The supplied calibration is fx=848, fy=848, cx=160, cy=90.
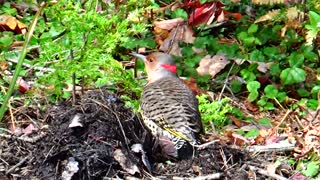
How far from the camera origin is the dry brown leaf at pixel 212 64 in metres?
8.80

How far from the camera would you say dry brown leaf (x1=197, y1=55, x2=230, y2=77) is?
8.80 meters

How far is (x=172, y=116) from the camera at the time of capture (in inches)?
254

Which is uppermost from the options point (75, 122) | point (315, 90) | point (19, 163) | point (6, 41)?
point (75, 122)

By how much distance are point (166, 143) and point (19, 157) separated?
1092mm

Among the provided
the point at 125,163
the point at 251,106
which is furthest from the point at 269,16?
the point at 125,163

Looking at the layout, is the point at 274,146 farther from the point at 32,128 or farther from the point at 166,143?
the point at 32,128

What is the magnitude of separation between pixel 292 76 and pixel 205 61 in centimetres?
95

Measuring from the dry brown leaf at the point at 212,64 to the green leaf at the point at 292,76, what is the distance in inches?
25.7

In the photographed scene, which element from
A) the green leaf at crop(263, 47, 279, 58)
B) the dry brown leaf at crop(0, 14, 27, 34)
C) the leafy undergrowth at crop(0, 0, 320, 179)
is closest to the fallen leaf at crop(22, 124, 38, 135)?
the leafy undergrowth at crop(0, 0, 320, 179)

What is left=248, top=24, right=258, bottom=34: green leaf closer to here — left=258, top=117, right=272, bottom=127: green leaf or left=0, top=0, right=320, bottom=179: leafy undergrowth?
left=0, top=0, right=320, bottom=179: leafy undergrowth

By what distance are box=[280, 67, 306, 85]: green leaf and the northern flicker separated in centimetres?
181

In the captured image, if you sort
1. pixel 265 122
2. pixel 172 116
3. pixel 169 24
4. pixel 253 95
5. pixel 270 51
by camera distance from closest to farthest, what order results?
1. pixel 172 116
2. pixel 265 122
3. pixel 253 95
4. pixel 270 51
5. pixel 169 24

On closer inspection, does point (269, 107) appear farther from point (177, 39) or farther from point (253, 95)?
point (177, 39)

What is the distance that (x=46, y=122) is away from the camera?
6500 millimetres
